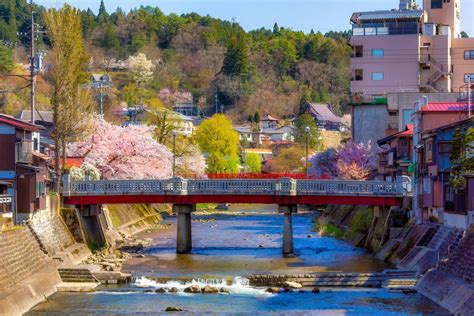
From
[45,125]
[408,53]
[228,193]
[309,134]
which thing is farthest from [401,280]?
[309,134]

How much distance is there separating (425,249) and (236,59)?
138 m

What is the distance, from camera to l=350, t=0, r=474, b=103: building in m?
89.1

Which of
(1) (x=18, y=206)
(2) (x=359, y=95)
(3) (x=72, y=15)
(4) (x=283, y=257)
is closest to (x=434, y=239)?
(4) (x=283, y=257)

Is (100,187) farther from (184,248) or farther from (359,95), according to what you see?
(359,95)

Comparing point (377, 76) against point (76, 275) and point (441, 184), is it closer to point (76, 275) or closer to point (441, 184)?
point (441, 184)

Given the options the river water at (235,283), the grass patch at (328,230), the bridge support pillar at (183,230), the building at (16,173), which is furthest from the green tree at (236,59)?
the building at (16,173)

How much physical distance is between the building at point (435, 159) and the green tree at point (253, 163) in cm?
8101

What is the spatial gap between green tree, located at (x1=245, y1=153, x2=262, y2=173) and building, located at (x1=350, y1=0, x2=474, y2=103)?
1997 inches

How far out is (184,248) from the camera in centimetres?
6034

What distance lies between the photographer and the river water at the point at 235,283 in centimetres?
3884

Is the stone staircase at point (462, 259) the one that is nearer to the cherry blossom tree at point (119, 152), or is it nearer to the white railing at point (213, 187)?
the white railing at point (213, 187)

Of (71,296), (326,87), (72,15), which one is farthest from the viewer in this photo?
(326,87)

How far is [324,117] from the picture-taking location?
6777 inches

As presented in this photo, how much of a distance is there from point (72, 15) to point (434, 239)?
3113cm
